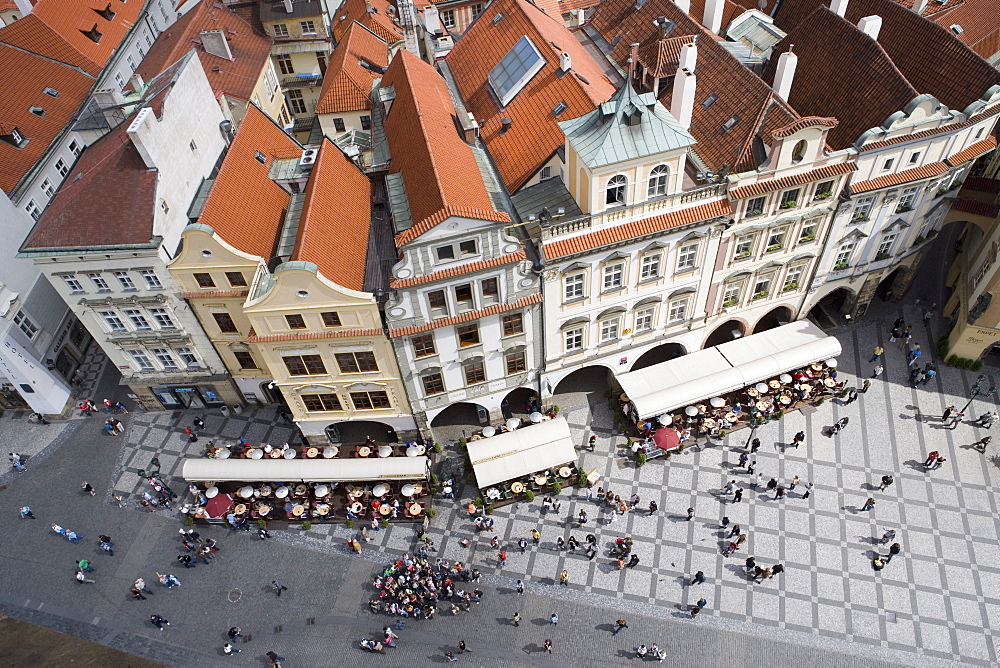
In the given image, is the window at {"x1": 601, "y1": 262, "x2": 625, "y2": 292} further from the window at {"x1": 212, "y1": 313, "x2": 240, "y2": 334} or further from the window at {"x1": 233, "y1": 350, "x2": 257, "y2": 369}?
the window at {"x1": 233, "y1": 350, "x2": 257, "y2": 369}

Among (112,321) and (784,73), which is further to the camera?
(112,321)

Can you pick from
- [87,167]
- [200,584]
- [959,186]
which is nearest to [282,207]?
[87,167]

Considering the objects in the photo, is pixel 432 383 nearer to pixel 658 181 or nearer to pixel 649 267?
pixel 649 267

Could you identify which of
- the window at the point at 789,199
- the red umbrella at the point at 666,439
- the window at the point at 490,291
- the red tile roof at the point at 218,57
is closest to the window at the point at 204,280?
the window at the point at 490,291

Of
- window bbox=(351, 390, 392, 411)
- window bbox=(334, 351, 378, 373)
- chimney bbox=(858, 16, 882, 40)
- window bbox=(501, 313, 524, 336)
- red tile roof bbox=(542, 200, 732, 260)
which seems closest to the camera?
red tile roof bbox=(542, 200, 732, 260)

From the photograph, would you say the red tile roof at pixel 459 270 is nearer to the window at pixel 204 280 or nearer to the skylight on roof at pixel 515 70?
the window at pixel 204 280

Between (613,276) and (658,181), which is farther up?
(658,181)

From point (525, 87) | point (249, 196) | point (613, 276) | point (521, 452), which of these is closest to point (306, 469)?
point (521, 452)

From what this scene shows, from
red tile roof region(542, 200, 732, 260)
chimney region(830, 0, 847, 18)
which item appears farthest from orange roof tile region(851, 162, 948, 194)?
chimney region(830, 0, 847, 18)
